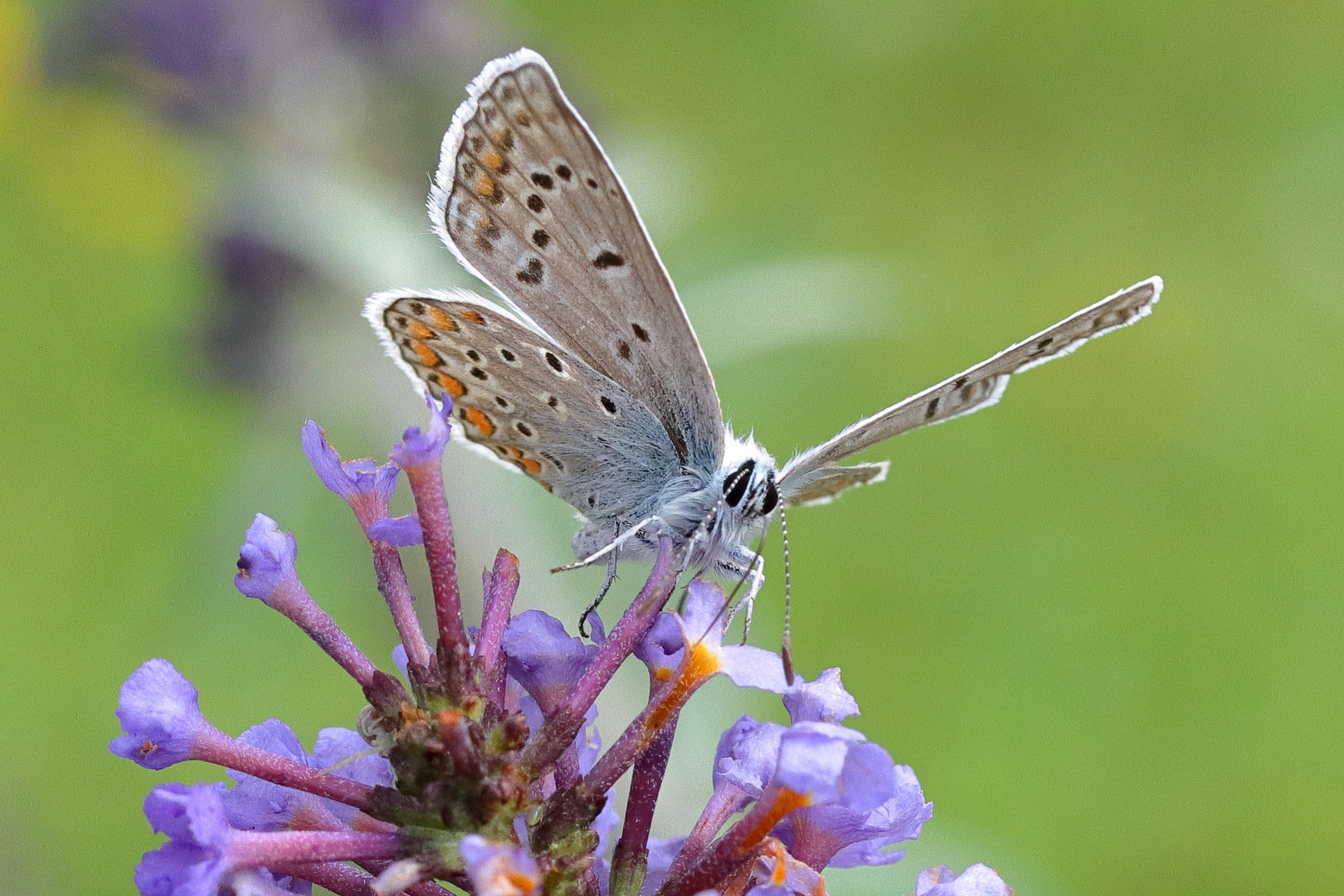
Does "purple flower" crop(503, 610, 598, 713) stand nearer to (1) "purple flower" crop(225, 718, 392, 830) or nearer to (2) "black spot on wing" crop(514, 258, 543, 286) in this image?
(1) "purple flower" crop(225, 718, 392, 830)

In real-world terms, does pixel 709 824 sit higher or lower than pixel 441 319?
lower

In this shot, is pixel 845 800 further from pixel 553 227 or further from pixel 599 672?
pixel 553 227

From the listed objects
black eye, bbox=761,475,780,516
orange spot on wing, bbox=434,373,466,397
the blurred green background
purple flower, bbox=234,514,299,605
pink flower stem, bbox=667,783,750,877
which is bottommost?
pink flower stem, bbox=667,783,750,877

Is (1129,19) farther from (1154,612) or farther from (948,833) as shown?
(948,833)

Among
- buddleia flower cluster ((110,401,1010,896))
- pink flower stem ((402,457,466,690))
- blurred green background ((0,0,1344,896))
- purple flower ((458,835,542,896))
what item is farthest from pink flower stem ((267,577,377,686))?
blurred green background ((0,0,1344,896))

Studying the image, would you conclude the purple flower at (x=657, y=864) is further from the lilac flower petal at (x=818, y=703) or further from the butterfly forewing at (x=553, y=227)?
the butterfly forewing at (x=553, y=227)

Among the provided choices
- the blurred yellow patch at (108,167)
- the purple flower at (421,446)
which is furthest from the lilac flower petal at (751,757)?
the blurred yellow patch at (108,167)

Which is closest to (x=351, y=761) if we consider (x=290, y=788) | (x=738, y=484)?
(x=290, y=788)
